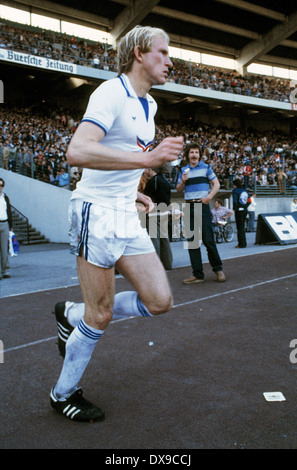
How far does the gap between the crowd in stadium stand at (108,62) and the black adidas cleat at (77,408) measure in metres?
25.0

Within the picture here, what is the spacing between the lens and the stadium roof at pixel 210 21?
106 ft

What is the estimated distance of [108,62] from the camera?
29.6 meters

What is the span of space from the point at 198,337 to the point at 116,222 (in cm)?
202

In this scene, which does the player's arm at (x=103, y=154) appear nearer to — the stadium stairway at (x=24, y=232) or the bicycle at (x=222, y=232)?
the bicycle at (x=222, y=232)

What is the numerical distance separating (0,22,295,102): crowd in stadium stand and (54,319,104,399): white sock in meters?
24.9

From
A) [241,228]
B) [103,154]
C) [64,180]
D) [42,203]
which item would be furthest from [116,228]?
[42,203]

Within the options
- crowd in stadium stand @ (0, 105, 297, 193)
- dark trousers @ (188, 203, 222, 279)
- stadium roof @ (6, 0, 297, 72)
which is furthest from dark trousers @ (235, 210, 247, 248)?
stadium roof @ (6, 0, 297, 72)

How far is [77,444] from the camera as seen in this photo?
2305mm

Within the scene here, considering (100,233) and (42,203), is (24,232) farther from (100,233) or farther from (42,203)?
(100,233)

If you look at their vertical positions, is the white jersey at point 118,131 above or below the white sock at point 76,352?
above

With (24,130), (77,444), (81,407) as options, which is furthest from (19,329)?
(24,130)

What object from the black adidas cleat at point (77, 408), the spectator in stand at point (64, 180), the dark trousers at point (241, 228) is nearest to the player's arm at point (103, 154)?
the black adidas cleat at point (77, 408)

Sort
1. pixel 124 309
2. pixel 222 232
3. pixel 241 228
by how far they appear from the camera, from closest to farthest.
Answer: pixel 124 309
pixel 241 228
pixel 222 232

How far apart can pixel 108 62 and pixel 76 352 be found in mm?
29797
